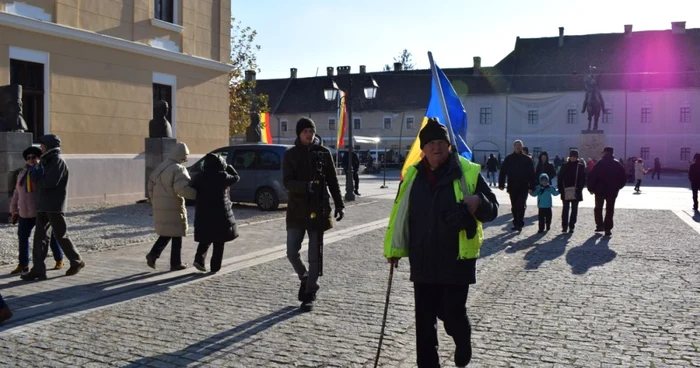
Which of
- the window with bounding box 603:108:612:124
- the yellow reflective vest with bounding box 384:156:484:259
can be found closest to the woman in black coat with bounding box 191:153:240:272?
the yellow reflective vest with bounding box 384:156:484:259

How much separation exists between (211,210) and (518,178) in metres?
7.02

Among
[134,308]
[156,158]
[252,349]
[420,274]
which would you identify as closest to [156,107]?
[156,158]

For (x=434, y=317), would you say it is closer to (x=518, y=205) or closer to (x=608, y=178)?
(x=518, y=205)

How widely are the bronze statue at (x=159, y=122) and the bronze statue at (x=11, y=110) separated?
407cm

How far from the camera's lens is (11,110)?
1359cm

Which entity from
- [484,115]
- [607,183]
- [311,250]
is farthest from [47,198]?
[484,115]

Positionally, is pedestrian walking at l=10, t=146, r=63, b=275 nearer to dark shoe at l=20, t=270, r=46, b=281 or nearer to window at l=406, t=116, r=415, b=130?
dark shoe at l=20, t=270, r=46, b=281

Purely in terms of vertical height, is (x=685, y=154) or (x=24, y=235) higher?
(x=685, y=154)

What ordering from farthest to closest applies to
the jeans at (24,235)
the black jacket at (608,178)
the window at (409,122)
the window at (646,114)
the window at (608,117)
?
1. the window at (409,122)
2. the window at (608,117)
3. the window at (646,114)
4. the black jacket at (608,178)
5. the jeans at (24,235)

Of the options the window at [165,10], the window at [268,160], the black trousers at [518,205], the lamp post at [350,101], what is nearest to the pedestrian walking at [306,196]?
the black trousers at [518,205]

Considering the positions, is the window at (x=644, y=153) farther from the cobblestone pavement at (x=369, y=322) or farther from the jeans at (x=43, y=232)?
the jeans at (x=43, y=232)

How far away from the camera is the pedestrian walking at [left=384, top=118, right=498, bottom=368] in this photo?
4.21 metres

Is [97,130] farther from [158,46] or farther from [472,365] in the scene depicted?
[472,365]

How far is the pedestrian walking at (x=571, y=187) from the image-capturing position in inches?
531
